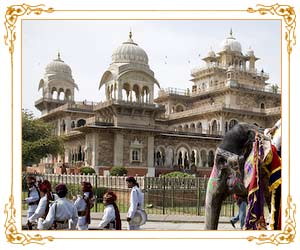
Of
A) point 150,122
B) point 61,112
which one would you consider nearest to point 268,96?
point 150,122

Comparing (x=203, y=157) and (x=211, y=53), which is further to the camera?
(x=211, y=53)

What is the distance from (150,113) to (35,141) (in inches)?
296

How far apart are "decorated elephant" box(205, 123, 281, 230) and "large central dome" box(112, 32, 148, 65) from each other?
908 inches

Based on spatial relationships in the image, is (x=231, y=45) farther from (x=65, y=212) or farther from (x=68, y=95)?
(x=65, y=212)

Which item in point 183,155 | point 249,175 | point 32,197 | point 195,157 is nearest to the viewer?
point 249,175

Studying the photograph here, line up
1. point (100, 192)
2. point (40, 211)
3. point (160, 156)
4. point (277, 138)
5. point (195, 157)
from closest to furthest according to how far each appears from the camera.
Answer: point (277, 138) → point (40, 211) → point (100, 192) → point (160, 156) → point (195, 157)

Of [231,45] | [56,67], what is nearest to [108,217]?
[56,67]

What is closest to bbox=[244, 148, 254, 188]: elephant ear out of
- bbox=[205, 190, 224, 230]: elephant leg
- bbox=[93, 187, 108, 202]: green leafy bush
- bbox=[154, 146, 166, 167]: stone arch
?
bbox=[205, 190, 224, 230]: elephant leg

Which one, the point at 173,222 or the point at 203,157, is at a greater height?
the point at 203,157

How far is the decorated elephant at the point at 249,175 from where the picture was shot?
19.2 feet

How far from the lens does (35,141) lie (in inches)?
1028

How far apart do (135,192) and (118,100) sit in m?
20.9

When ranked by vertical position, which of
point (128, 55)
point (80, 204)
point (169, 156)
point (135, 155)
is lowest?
point (80, 204)
